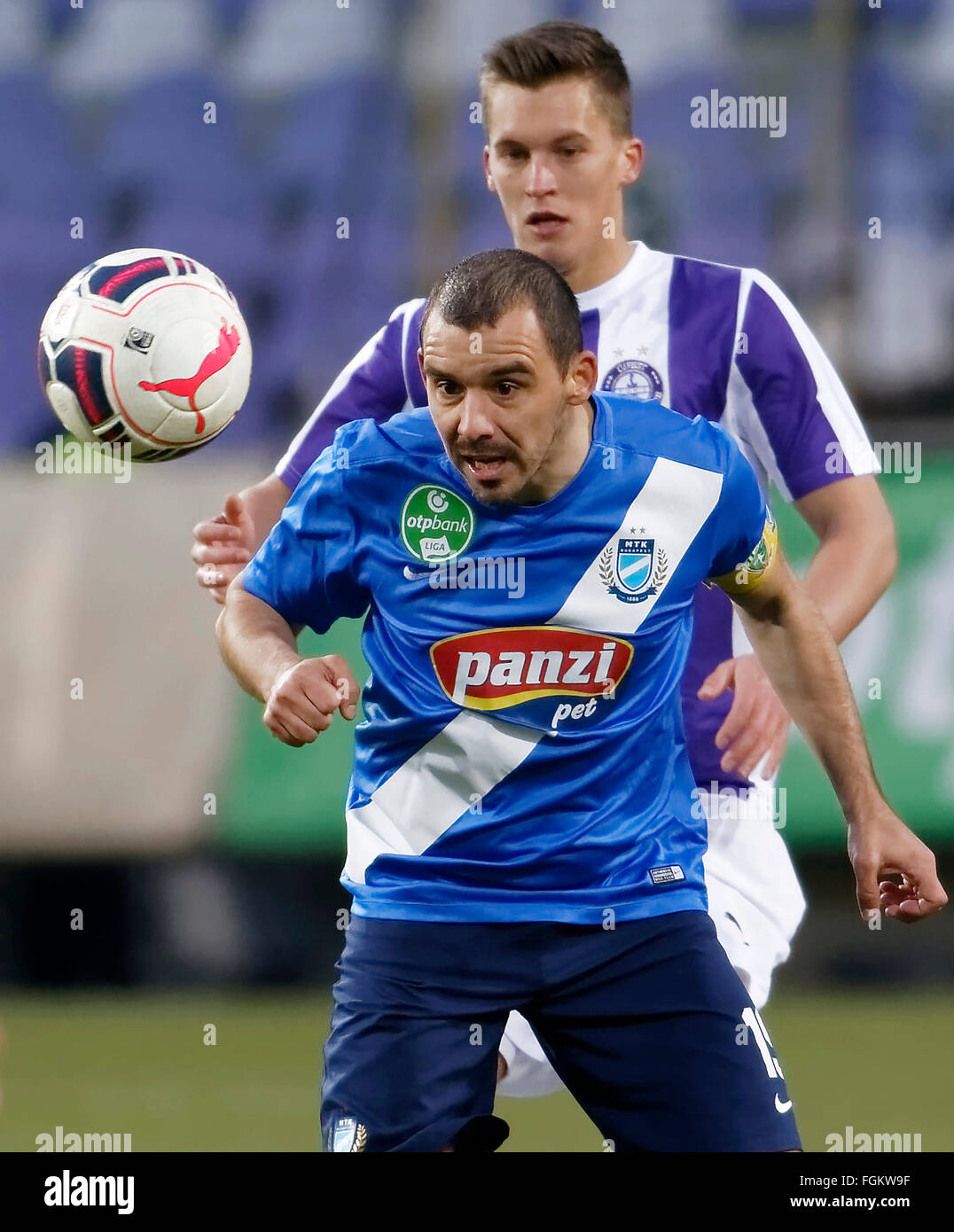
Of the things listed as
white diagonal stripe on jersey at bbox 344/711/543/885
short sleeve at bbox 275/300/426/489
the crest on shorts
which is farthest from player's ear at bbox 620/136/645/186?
the crest on shorts

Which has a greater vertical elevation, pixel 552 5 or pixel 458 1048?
pixel 552 5

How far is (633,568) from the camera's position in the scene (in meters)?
3.34

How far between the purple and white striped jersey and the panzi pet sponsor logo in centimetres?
84

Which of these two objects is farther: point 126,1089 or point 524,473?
point 126,1089

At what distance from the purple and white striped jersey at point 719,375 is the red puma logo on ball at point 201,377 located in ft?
1.42

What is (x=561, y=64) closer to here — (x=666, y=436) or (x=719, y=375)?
(x=719, y=375)

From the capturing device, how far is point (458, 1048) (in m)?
3.16

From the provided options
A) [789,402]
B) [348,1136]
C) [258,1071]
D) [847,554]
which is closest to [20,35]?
[258,1071]

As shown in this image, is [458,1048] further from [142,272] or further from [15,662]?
[15,662]

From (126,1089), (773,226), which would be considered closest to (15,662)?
(126,1089)

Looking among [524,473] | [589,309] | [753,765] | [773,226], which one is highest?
[773,226]

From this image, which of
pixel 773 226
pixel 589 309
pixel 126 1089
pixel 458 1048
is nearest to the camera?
pixel 458 1048

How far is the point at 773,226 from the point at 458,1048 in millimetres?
6080

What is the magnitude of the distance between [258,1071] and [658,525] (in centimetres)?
387
